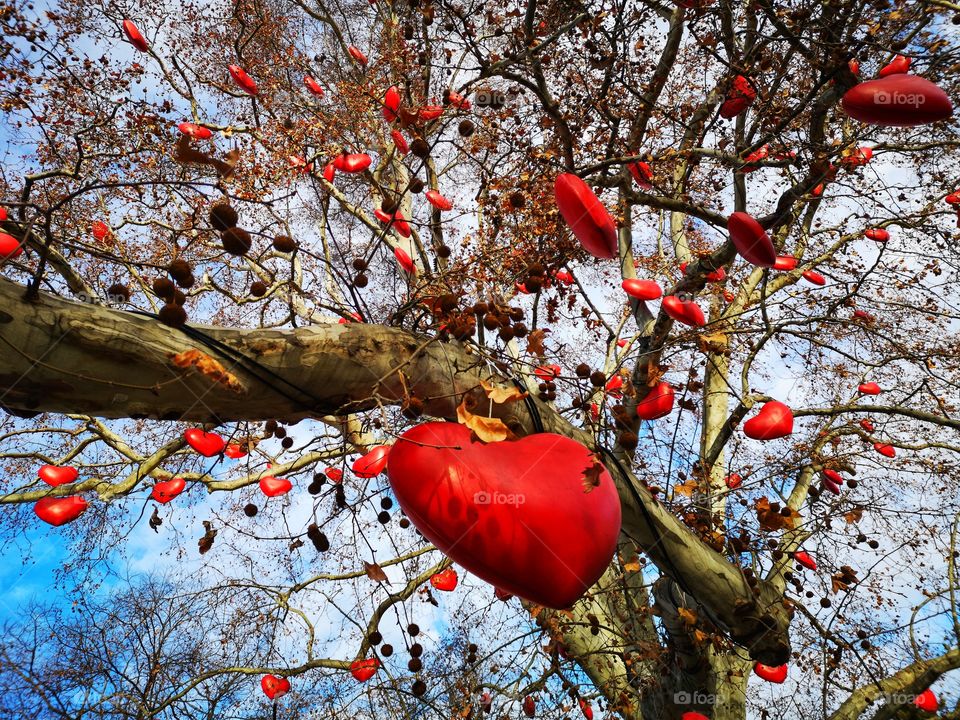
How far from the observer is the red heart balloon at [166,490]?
3150mm

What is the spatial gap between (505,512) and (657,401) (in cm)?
184

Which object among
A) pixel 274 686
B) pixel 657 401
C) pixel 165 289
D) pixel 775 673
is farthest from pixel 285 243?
pixel 274 686

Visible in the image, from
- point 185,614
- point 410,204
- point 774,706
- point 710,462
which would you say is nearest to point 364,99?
point 410,204

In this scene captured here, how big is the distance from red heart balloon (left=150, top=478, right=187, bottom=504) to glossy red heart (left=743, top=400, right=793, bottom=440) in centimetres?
313

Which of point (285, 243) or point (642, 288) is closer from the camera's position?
point (285, 243)

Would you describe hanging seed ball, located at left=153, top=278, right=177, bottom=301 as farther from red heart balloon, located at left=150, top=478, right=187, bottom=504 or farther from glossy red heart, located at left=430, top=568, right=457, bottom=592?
glossy red heart, located at left=430, top=568, right=457, bottom=592

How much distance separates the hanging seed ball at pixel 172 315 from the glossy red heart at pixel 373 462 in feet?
3.58

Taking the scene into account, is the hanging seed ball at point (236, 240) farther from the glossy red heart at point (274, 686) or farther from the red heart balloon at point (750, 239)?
the glossy red heart at point (274, 686)

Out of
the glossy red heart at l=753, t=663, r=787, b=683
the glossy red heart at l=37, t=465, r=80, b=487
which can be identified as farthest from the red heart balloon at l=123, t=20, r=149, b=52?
the glossy red heart at l=753, t=663, r=787, b=683

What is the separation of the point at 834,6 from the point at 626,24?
4.32ft

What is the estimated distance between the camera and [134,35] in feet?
16.3

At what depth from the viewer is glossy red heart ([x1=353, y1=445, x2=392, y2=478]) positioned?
2521mm

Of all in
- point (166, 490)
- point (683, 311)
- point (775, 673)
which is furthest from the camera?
point (775, 673)

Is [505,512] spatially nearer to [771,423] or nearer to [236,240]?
[236,240]
